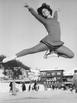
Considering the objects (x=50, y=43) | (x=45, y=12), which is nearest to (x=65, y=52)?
(x=50, y=43)

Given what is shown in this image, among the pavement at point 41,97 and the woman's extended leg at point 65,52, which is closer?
the pavement at point 41,97

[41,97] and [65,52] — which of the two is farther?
[65,52]

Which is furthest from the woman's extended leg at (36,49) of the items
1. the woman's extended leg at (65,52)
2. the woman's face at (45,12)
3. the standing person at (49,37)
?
the woman's face at (45,12)

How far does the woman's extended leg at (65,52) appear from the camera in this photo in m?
2.29

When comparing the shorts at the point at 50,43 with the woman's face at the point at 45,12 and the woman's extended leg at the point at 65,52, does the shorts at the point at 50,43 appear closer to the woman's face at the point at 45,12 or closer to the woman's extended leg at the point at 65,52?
the woman's extended leg at the point at 65,52

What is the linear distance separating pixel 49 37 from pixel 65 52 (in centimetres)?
19

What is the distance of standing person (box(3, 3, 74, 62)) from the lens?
2266mm

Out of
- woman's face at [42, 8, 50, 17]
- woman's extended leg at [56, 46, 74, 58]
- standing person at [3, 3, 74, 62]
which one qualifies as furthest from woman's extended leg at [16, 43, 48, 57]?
woman's face at [42, 8, 50, 17]

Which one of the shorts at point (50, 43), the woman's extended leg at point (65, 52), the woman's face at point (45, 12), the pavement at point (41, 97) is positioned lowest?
the pavement at point (41, 97)

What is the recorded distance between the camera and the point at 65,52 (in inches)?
90.4

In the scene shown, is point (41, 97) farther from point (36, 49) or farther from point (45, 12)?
point (45, 12)

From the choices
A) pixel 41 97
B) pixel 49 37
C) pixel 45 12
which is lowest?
pixel 41 97

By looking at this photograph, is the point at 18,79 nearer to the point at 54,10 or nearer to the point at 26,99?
the point at 26,99

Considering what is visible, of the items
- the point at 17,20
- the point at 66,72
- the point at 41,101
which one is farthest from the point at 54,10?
the point at 41,101
